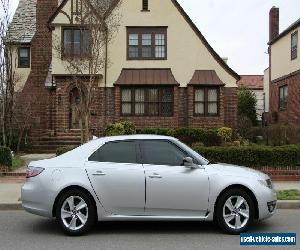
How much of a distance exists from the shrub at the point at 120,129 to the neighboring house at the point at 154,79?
251 cm

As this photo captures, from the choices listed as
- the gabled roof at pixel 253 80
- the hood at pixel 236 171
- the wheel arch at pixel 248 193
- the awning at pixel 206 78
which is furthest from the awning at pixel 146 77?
the gabled roof at pixel 253 80

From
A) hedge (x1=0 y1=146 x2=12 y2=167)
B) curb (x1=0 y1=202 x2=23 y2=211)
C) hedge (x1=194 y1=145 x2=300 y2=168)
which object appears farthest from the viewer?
hedge (x1=0 y1=146 x2=12 y2=167)

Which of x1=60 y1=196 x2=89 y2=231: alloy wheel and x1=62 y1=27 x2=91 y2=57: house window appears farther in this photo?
x1=62 y1=27 x2=91 y2=57: house window

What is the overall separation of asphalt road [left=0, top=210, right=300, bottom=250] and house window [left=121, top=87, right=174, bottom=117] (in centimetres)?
1575

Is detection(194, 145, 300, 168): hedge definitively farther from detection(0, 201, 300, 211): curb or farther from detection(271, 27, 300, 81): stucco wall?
detection(271, 27, 300, 81): stucco wall

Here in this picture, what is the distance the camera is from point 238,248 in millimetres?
7059

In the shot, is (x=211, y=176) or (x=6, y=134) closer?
(x=211, y=176)

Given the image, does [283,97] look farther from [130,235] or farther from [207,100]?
[130,235]

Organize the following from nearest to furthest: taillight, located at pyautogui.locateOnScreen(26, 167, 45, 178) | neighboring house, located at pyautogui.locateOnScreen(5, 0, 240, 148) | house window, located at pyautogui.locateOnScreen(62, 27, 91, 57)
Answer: taillight, located at pyautogui.locateOnScreen(26, 167, 45, 178), house window, located at pyautogui.locateOnScreen(62, 27, 91, 57), neighboring house, located at pyautogui.locateOnScreen(5, 0, 240, 148)

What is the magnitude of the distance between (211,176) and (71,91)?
17.9 m

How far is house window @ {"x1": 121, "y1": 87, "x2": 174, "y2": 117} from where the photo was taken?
24922 millimetres

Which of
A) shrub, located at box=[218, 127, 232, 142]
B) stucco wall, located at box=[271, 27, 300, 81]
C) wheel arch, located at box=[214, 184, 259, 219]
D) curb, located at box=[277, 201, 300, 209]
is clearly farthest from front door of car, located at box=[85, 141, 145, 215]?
stucco wall, located at box=[271, 27, 300, 81]

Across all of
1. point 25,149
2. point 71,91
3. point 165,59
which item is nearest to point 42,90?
point 71,91

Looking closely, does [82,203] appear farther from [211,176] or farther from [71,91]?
[71,91]
